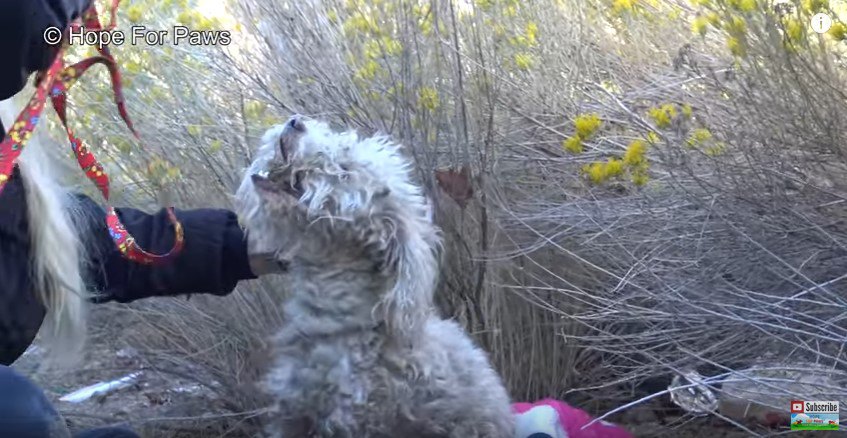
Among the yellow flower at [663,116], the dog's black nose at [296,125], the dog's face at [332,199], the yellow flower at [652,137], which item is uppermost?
the yellow flower at [663,116]

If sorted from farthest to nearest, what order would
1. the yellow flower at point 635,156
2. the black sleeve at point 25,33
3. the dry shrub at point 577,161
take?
1. the dry shrub at point 577,161
2. the yellow flower at point 635,156
3. the black sleeve at point 25,33

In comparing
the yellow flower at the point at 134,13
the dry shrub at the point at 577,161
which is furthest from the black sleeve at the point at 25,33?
the yellow flower at the point at 134,13

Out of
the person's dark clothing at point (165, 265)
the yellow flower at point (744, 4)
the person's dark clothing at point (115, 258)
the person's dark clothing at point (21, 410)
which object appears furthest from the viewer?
the yellow flower at point (744, 4)

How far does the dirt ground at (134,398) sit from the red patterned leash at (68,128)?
0.97m

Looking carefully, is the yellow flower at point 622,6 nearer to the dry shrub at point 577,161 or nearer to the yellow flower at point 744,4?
the dry shrub at point 577,161

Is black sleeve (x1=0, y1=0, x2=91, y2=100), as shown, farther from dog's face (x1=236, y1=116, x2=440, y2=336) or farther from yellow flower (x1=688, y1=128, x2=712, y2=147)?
yellow flower (x1=688, y1=128, x2=712, y2=147)

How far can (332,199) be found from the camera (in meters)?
2.57

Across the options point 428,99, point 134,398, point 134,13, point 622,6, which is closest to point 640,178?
point 428,99

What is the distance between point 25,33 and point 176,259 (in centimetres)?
77

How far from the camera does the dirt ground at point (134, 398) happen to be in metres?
3.84

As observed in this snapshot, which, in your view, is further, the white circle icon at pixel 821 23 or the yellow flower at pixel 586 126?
the yellow flower at pixel 586 126

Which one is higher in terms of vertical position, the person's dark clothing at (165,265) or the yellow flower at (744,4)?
the yellow flower at (744,4)

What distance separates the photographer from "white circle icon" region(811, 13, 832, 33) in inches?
124

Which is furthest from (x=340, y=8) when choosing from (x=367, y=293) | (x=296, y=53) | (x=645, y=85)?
(x=367, y=293)
